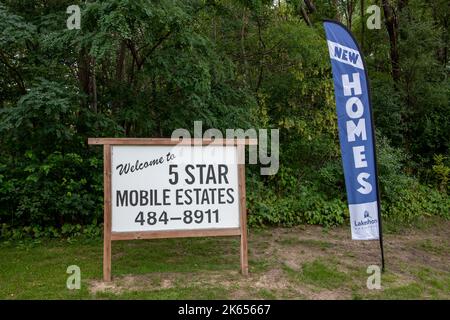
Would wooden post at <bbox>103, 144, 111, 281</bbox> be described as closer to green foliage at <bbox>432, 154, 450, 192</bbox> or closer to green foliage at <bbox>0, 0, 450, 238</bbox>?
green foliage at <bbox>0, 0, 450, 238</bbox>

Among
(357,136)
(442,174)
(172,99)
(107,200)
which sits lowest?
(107,200)

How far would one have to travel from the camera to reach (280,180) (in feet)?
31.9

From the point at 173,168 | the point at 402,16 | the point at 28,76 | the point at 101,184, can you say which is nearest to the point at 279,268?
the point at 173,168

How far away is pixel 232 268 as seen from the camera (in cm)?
Result: 565

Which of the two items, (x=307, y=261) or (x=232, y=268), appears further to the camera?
(x=307, y=261)

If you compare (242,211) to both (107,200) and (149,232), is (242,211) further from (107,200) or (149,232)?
(107,200)

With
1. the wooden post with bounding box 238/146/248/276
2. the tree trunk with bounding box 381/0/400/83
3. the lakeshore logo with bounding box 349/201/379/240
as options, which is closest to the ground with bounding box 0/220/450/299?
the wooden post with bounding box 238/146/248/276

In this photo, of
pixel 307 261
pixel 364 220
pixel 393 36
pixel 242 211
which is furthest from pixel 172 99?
pixel 393 36

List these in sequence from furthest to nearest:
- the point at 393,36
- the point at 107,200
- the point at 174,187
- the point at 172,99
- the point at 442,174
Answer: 1. the point at 393,36
2. the point at 442,174
3. the point at 172,99
4. the point at 174,187
5. the point at 107,200

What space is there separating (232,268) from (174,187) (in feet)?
4.43

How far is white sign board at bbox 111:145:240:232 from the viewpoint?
498 centimetres

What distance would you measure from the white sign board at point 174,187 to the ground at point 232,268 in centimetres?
66

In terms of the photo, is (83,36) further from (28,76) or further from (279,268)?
(279,268)

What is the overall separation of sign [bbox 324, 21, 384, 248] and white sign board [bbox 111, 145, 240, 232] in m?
1.48
